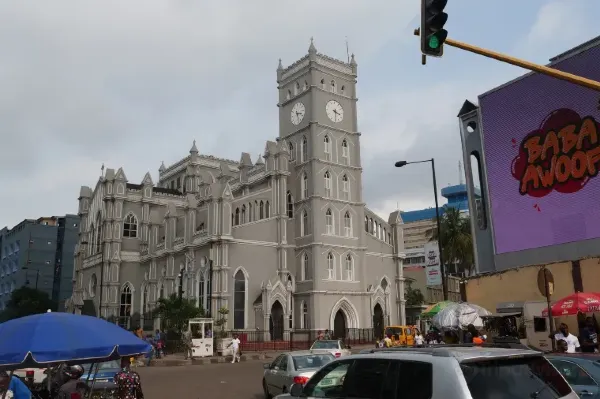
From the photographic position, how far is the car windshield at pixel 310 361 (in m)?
14.2

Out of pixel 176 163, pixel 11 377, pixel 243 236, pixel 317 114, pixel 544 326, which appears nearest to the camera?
pixel 11 377

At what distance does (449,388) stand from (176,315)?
35.9 meters

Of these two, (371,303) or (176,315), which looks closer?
(176,315)

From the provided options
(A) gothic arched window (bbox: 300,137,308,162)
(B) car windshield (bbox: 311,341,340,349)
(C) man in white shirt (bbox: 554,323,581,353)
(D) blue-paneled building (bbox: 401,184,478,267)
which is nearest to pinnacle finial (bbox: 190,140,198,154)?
(A) gothic arched window (bbox: 300,137,308,162)

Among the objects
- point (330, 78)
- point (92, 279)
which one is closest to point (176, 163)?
point (92, 279)

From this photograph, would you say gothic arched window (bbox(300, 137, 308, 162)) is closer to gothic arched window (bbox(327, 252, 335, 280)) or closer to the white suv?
gothic arched window (bbox(327, 252, 335, 280))

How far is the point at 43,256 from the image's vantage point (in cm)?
9062

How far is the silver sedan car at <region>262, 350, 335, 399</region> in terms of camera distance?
13.8 m

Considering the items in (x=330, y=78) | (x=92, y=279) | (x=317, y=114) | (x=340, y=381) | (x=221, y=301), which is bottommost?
(x=340, y=381)

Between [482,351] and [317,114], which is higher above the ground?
[317,114]

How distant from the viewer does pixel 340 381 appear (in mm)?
6797

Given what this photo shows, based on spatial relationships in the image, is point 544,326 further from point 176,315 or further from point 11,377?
point 176,315

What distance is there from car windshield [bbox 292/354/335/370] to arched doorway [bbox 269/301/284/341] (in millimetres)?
32256

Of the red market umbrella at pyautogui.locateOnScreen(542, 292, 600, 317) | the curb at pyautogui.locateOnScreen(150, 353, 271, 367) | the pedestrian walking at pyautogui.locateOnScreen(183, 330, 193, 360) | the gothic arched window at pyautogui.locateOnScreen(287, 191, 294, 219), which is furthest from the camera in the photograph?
the gothic arched window at pyautogui.locateOnScreen(287, 191, 294, 219)
